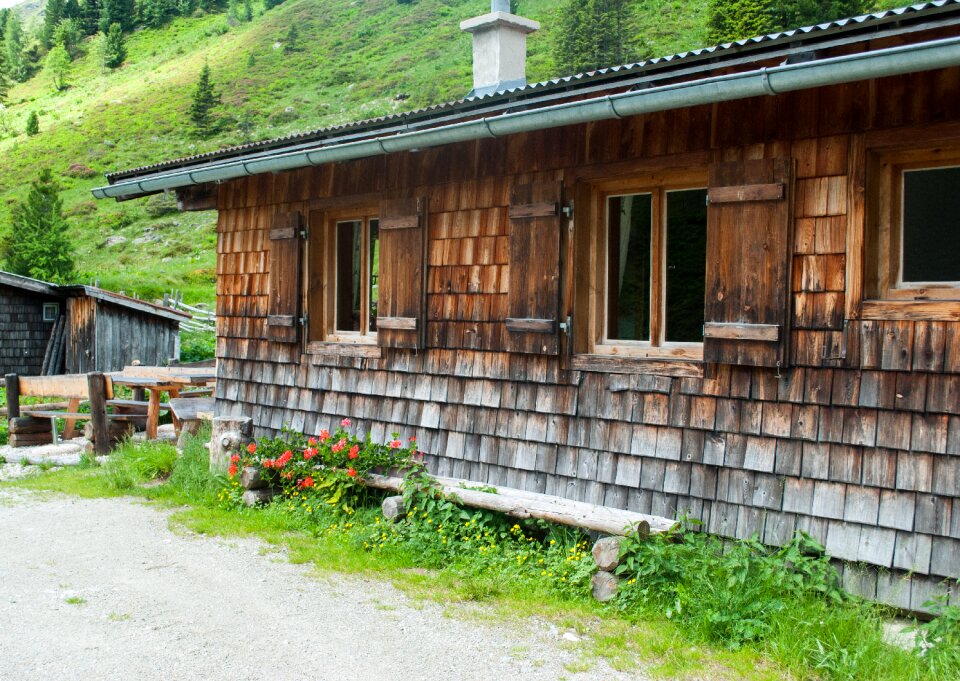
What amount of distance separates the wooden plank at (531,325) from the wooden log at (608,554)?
67.1 inches

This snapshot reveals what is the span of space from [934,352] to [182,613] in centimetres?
432

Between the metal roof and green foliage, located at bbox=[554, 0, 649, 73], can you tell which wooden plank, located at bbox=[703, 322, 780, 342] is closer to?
the metal roof

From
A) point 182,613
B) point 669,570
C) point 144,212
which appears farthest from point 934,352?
point 144,212

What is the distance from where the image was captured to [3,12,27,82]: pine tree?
86812mm

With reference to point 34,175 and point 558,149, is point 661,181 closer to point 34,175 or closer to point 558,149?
point 558,149

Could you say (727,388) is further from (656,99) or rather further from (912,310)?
(656,99)

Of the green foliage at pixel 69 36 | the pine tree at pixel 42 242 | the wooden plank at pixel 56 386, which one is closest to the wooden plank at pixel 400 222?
the wooden plank at pixel 56 386

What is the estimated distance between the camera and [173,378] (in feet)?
36.1

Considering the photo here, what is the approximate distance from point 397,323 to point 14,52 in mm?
101251

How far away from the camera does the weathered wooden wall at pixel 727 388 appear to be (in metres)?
4.54

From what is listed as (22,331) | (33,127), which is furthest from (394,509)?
(33,127)

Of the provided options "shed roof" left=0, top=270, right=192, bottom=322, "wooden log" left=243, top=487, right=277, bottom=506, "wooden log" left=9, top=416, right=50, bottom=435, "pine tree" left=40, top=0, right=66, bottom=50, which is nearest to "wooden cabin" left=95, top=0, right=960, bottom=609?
"wooden log" left=243, top=487, right=277, bottom=506

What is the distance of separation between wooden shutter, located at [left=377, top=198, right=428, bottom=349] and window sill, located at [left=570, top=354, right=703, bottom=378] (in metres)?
1.62

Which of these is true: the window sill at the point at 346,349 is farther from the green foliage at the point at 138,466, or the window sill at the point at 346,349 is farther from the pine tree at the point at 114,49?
the pine tree at the point at 114,49
